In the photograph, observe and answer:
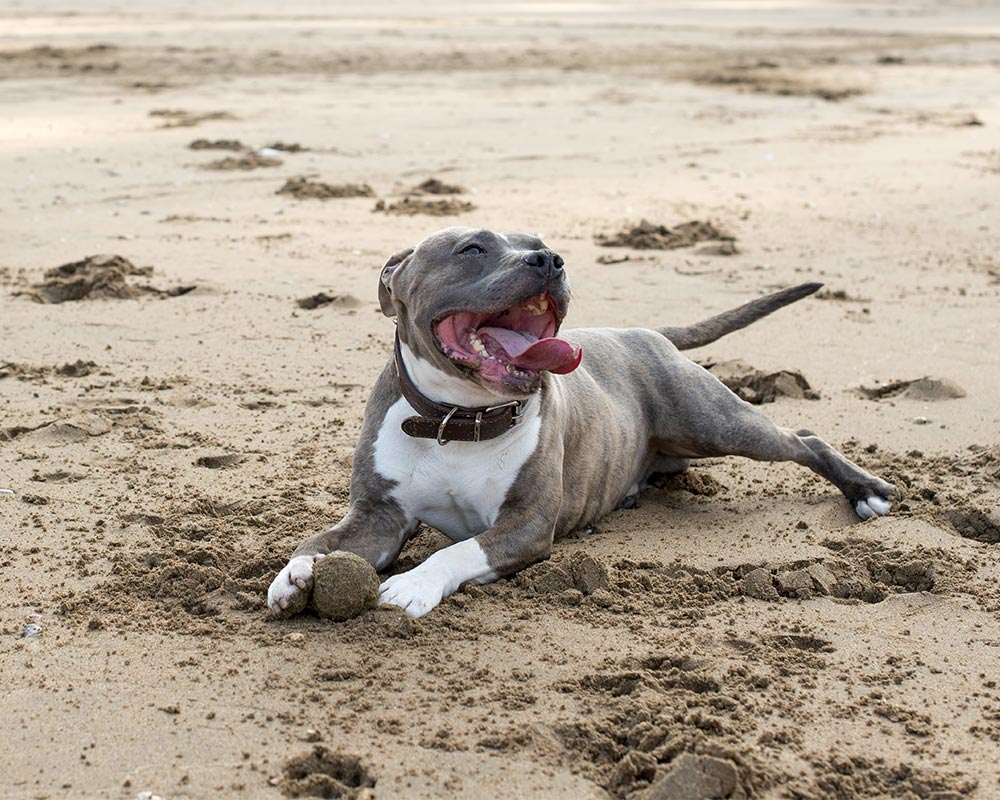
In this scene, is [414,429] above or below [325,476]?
above

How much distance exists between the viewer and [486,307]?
179 inches

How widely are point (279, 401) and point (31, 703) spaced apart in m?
2.93

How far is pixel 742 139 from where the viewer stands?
14.2 meters

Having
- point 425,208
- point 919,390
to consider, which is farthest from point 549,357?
point 425,208

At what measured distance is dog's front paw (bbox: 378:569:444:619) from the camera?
4.32 m

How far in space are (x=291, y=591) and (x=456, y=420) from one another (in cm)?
82

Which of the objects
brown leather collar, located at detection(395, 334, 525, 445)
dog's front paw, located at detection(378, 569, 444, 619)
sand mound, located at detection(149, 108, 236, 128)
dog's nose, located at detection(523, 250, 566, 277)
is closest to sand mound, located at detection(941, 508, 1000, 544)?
brown leather collar, located at detection(395, 334, 525, 445)

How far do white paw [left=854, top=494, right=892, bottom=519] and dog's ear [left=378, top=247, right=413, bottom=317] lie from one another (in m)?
1.93

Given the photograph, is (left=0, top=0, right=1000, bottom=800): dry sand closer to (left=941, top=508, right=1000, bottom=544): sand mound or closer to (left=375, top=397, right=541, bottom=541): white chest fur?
(left=941, top=508, right=1000, bottom=544): sand mound

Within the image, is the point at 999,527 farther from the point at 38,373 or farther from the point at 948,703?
the point at 38,373

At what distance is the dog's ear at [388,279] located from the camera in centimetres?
500

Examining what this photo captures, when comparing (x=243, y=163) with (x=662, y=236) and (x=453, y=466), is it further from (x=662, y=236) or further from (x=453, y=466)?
(x=453, y=466)

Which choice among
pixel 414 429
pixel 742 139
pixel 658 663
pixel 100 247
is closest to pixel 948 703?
pixel 658 663

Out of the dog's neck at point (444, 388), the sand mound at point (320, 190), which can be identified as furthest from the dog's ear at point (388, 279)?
the sand mound at point (320, 190)
